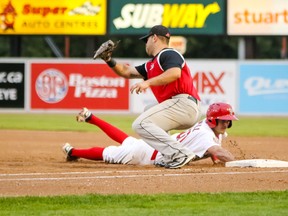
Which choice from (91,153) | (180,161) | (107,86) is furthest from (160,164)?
(107,86)

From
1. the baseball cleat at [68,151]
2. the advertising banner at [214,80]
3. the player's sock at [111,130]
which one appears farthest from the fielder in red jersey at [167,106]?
the advertising banner at [214,80]

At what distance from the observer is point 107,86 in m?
23.9

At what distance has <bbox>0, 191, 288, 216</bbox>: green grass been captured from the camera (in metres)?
7.41

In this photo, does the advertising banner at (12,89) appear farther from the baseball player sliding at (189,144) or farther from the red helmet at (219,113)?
the red helmet at (219,113)

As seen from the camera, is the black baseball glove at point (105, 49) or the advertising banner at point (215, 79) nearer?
the black baseball glove at point (105, 49)

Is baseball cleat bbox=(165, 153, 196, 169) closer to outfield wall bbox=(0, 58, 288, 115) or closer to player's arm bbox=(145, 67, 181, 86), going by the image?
player's arm bbox=(145, 67, 181, 86)

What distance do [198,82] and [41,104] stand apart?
3.99 metres

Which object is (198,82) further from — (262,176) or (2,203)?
(2,203)

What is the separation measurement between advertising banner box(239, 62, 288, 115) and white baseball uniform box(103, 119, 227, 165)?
13148 millimetres

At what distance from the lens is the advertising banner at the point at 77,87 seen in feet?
78.3

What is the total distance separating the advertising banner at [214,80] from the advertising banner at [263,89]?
9.1 inches

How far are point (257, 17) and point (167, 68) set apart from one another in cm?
1504

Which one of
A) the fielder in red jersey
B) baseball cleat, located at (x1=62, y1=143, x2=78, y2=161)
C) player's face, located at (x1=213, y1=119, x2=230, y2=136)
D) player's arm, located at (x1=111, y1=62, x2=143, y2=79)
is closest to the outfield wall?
baseball cleat, located at (x1=62, y1=143, x2=78, y2=161)

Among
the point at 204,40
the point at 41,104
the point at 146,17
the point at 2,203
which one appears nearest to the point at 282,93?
the point at 146,17
